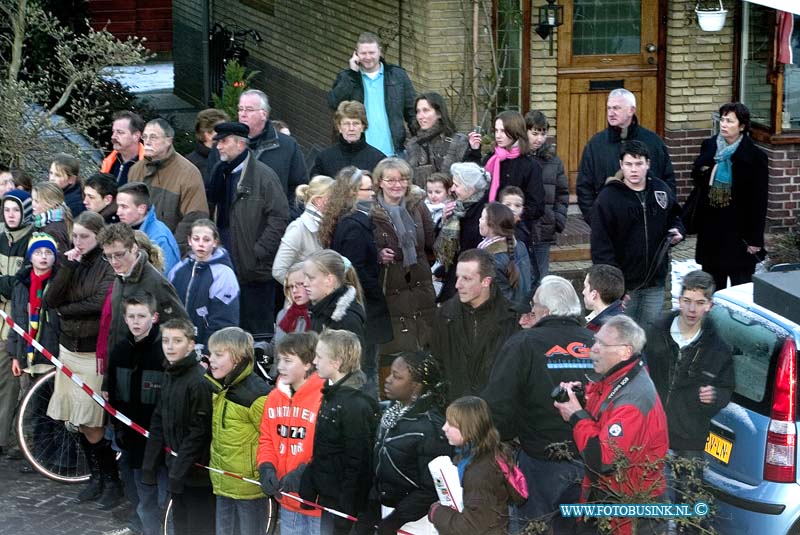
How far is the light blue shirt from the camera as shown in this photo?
12.0m

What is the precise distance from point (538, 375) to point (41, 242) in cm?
384

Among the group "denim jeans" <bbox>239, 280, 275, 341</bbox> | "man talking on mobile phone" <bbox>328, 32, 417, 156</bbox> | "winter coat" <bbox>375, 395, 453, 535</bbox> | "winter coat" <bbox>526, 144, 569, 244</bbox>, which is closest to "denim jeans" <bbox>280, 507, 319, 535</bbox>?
"winter coat" <bbox>375, 395, 453, 535</bbox>

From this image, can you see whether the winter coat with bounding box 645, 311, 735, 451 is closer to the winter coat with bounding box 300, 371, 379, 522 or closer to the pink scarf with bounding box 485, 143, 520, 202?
the winter coat with bounding box 300, 371, 379, 522

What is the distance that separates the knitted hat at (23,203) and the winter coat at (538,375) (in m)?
4.00

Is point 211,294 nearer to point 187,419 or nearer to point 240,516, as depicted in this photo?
point 187,419

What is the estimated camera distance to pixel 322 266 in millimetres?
8148

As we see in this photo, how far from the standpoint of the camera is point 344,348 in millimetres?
7344

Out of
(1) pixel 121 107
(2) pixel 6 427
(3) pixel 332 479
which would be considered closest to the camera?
(3) pixel 332 479

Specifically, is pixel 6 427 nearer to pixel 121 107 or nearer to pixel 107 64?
pixel 107 64

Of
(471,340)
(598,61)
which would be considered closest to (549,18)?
(598,61)

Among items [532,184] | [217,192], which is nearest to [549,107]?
[532,184]

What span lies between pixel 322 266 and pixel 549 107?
683 cm

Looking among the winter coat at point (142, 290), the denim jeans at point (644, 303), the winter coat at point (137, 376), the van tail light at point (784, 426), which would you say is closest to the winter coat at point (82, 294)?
the winter coat at point (142, 290)

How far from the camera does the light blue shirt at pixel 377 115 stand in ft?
39.5
